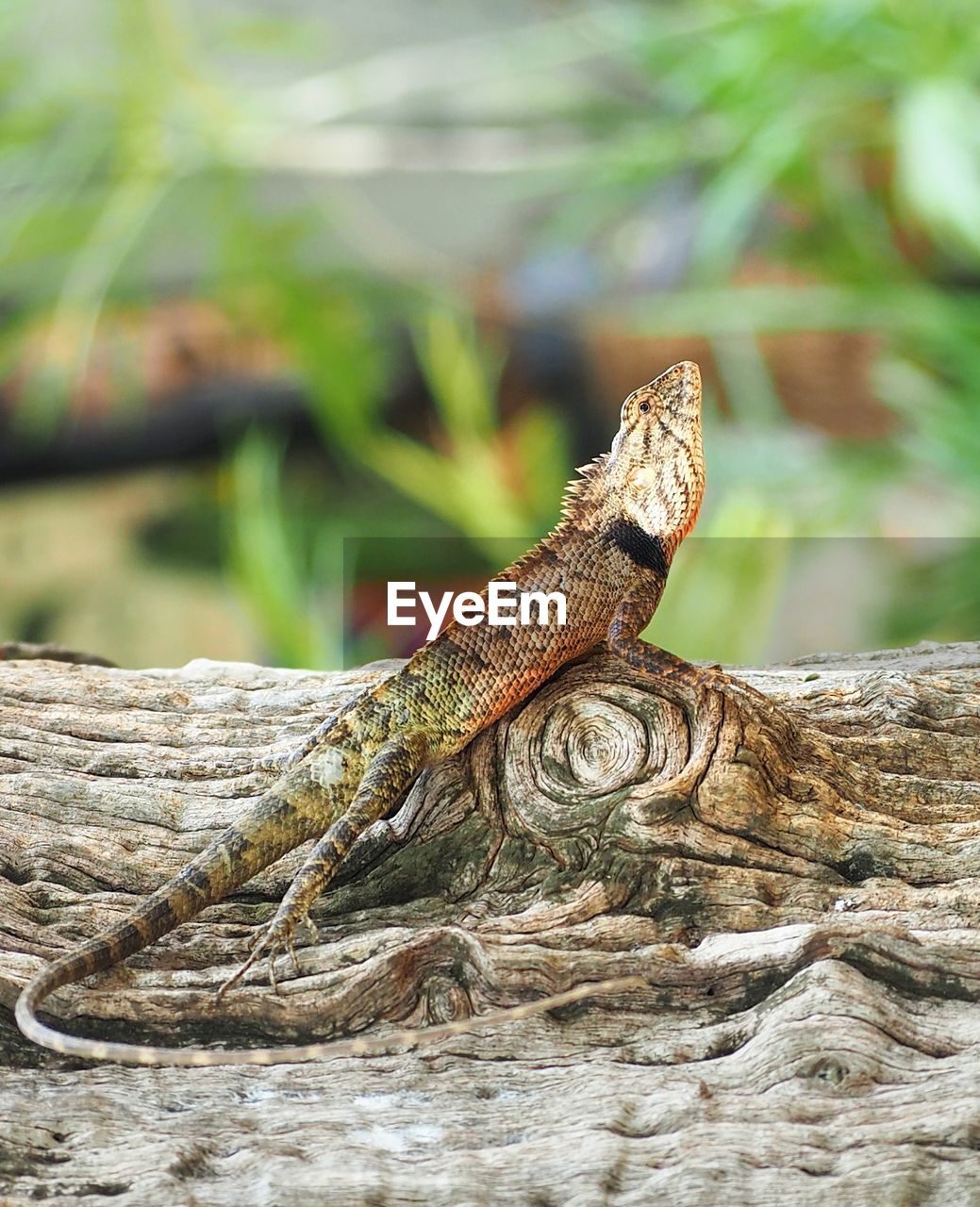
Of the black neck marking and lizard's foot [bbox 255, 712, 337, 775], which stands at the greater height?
the black neck marking

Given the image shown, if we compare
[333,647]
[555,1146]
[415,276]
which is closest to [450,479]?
[333,647]

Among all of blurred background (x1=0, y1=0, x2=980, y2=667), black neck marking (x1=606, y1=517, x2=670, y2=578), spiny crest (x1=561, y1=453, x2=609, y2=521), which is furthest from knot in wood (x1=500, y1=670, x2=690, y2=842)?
blurred background (x1=0, y1=0, x2=980, y2=667)

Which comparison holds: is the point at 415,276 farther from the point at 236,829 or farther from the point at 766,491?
the point at 236,829

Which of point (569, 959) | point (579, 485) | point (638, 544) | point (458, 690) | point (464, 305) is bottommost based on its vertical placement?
point (569, 959)
